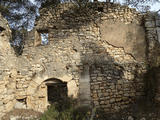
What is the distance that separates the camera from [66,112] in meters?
3.47

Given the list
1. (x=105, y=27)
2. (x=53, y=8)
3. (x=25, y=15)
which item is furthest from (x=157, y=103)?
(x=25, y=15)

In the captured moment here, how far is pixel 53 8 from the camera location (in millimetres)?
4781

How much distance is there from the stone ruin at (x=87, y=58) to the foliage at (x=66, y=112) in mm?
292

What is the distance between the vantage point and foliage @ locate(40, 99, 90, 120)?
3369 mm

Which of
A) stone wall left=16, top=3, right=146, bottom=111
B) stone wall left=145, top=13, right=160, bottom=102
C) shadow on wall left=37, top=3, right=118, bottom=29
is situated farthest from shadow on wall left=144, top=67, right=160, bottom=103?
shadow on wall left=37, top=3, right=118, bottom=29

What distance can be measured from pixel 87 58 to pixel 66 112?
1.96 metres

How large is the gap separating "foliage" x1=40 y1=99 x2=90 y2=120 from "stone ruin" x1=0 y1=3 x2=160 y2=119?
29 cm

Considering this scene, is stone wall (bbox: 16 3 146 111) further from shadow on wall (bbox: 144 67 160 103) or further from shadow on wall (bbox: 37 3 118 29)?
shadow on wall (bbox: 144 67 160 103)

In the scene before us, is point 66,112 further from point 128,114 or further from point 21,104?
point 128,114

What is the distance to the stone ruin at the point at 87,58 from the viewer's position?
4117 millimetres

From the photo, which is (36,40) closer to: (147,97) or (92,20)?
(92,20)

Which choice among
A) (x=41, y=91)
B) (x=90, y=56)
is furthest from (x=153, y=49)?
(x=41, y=91)

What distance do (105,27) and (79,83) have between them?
239cm

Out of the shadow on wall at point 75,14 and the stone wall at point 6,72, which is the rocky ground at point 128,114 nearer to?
the stone wall at point 6,72
